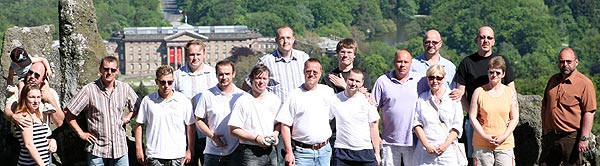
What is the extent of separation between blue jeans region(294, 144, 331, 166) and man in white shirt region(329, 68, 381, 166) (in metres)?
0.16

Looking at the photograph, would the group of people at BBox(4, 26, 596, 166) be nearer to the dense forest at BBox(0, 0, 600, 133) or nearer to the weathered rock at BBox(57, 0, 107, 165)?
the weathered rock at BBox(57, 0, 107, 165)

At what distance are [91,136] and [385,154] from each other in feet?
8.96

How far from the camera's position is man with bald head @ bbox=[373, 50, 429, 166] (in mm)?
11180

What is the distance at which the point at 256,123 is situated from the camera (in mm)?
10820

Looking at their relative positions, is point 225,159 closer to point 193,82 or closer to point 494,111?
point 193,82

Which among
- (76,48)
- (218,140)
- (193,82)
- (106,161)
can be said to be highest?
(76,48)

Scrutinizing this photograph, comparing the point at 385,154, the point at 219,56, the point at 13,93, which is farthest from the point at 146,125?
the point at 219,56

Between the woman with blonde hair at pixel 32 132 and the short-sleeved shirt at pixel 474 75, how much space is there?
3.98 metres

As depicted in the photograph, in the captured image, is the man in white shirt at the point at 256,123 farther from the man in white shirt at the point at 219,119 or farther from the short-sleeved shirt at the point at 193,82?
the short-sleeved shirt at the point at 193,82

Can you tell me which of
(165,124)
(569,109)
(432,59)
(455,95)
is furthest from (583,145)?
(165,124)

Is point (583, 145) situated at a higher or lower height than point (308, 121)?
lower

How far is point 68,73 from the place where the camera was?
12297mm

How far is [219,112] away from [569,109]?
3.47 metres

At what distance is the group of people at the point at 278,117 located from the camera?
10836 millimetres
